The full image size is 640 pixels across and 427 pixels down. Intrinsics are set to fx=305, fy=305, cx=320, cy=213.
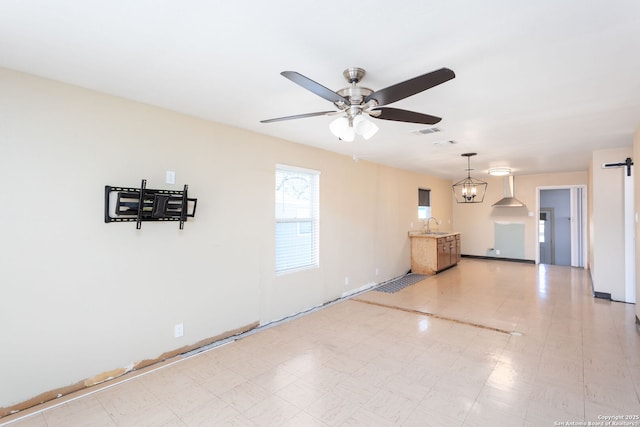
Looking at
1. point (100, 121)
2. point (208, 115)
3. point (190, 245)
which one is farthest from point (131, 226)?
point (208, 115)

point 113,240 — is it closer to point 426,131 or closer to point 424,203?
point 426,131

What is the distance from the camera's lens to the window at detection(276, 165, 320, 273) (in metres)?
3.99

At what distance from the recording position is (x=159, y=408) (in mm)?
2143

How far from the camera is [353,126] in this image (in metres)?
1.99

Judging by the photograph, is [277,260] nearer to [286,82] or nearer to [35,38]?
[286,82]

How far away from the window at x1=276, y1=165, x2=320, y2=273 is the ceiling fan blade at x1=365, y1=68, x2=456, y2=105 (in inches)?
88.5

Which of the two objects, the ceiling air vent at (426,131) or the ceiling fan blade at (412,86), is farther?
the ceiling air vent at (426,131)

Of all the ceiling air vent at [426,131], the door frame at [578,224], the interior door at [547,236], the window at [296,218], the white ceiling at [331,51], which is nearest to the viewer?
the white ceiling at [331,51]

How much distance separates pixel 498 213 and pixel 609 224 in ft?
12.2

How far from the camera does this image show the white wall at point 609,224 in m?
4.54

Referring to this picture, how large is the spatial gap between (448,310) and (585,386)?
6.16 feet

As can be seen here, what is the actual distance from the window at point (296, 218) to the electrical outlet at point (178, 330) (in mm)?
1313

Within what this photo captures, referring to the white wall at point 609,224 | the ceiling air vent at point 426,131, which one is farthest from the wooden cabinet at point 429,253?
the ceiling air vent at point 426,131

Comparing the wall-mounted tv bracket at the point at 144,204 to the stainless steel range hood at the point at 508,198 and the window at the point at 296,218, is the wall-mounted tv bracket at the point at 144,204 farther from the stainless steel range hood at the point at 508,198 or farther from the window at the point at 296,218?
the stainless steel range hood at the point at 508,198
